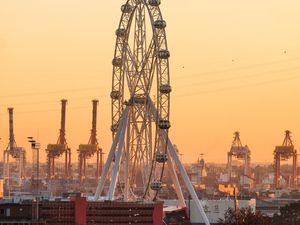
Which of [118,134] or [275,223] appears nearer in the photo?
[118,134]

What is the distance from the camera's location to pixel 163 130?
13788cm

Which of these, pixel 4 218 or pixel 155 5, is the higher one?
pixel 155 5

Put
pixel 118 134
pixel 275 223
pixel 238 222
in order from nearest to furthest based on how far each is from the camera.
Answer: pixel 238 222 < pixel 118 134 < pixel 275 223

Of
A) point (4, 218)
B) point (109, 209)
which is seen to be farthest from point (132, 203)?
point (4, 218)

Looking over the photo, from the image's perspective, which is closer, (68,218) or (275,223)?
(68,218)

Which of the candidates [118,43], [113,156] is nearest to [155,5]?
[118,43]

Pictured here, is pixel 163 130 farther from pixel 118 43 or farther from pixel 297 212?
pixel 297 212

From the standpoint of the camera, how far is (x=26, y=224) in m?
133

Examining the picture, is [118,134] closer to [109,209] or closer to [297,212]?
[109,209]

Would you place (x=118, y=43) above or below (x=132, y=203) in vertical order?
above

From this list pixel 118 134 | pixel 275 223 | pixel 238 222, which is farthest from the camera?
pixel 275 223

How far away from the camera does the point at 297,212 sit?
18612 cm

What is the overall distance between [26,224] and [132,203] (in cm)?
1356

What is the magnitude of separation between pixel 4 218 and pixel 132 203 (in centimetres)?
1331
